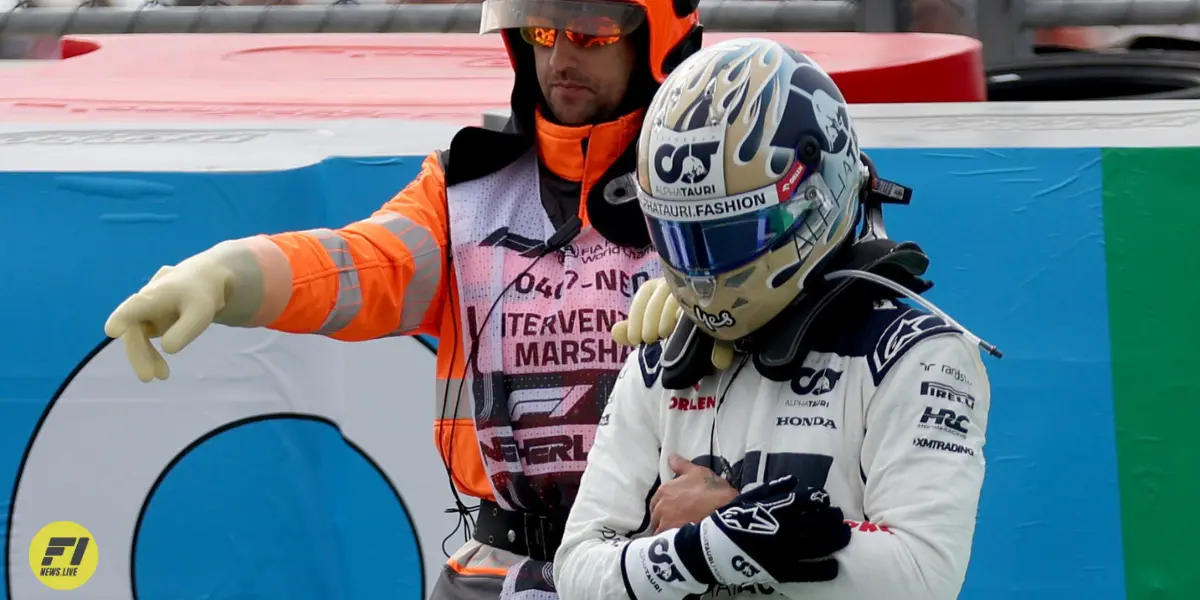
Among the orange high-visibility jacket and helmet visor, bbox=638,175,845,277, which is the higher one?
helmet visor, bbox=638,175,845,277

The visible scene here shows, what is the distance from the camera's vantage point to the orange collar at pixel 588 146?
2.32m

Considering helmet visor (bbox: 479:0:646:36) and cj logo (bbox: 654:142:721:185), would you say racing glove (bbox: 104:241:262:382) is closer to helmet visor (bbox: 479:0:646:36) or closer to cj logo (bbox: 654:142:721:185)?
helmet visor (bbox: 479:0:646:36)

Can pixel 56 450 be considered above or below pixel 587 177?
below

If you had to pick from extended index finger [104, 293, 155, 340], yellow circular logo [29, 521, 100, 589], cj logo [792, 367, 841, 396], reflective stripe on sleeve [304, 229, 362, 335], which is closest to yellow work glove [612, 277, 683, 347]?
cj logo [792, 367, 841, 396]

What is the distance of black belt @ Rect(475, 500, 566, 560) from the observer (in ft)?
7.39

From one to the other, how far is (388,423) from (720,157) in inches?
65.1

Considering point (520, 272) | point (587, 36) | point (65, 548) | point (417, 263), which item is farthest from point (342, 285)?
point (65, 548)

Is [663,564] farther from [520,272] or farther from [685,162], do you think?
[520,272]

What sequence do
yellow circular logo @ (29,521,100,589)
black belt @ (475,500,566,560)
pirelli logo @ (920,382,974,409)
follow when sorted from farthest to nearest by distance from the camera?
yellow circular logo @ (29,521,100,589) < black belt @ (475,500,566,560) < pirelli logo @ (920,382,974,409)

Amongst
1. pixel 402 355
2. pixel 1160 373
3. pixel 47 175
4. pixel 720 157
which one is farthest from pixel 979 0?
pixel 720 157

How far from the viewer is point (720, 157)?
1.57m

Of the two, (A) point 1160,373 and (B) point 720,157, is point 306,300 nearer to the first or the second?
(B) point 720,157

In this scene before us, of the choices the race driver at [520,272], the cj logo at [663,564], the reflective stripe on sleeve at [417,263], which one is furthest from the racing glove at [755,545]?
the reflective stripe on sleeve at [417,263]

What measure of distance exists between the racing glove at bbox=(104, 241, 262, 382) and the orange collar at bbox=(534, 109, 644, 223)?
0.55 meters
